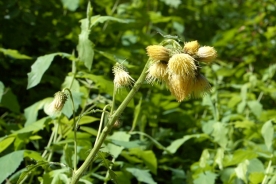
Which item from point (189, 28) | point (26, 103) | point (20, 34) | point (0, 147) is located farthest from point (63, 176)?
point (189, 28)

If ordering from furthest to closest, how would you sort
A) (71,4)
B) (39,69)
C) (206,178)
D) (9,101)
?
(71,4) → (9,101) → (206,178) → (39,69)

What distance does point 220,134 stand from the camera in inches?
96.7

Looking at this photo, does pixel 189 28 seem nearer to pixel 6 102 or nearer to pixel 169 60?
pixel 6 102

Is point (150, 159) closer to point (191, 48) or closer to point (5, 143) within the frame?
point (5, 143)

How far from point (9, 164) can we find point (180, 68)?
0.86m

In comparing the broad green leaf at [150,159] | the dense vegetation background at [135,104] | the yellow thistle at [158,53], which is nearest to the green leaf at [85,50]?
the dense vegetation background at [135,104]

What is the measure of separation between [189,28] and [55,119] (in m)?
2.90

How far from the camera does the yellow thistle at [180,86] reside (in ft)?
4.71

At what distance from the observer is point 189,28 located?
4844 mm

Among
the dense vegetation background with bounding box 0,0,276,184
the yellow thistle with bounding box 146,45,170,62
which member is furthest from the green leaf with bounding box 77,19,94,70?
the yellow thistle with bounding box 146,45,170,62

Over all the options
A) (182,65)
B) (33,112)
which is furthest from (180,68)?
(33,112)

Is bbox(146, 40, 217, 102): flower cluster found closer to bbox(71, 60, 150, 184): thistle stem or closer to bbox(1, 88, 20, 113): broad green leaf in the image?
bbox(71, 60, 150, 184): thistle stem

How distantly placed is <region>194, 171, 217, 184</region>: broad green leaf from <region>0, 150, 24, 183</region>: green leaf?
848 millimetres

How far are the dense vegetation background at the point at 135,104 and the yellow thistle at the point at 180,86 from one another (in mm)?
653
